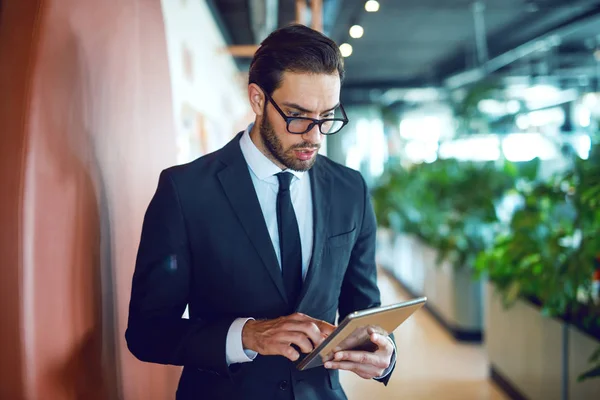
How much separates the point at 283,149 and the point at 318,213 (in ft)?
0.64

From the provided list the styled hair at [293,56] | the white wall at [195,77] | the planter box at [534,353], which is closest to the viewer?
the styled hair at [293,56]

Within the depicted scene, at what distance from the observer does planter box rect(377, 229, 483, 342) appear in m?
5.74

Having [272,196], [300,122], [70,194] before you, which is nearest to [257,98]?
[300,122]

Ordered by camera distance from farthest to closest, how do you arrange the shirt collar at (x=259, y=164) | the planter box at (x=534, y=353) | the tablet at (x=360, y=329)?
the planter box at (x=534, y=353)
the shirt collar at (x=259, y=164)
the tablet at (x=360, y=329)

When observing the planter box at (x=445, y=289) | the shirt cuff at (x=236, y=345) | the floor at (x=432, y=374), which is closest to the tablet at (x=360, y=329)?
the shirt cuff at (x=236, y=345)

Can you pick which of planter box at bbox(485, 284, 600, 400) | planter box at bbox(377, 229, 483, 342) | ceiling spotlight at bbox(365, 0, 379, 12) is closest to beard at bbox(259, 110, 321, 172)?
ceiling spotlight at bbox(365, 0, 379, 12)

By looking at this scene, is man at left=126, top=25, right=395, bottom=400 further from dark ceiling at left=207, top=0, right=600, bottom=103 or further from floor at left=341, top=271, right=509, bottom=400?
floor at left=341, top=271, right=509, bottom=400

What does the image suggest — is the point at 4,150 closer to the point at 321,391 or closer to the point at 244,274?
the point at 244,274

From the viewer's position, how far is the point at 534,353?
12.4ft

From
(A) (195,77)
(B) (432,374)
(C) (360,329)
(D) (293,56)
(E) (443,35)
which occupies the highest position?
(E) (443,35)

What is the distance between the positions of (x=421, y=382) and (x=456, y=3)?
204 inches

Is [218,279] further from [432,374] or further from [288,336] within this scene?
[432,374]

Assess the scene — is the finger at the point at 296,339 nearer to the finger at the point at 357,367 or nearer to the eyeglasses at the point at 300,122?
the finger at the point at 357,367

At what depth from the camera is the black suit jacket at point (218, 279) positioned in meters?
1.24
